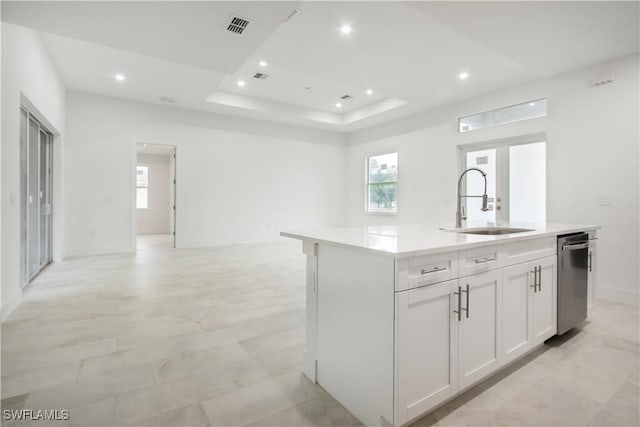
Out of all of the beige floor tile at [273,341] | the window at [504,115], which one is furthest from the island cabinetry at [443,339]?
the window at [504,115]

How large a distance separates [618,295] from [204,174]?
7078mm

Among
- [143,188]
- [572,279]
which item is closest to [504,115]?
[572,279]

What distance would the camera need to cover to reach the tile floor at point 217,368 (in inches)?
61.2

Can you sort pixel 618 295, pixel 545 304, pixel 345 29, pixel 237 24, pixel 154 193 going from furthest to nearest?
pixel 154 193 < pixel 618 295 < pixel 345 29 < pixel 237 24 < pixel 545 304

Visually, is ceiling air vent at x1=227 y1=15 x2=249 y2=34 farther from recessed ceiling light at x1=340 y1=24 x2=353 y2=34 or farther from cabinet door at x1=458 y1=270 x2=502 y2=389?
cabinet door at x1=458 y1=270 x2=502 y2=389

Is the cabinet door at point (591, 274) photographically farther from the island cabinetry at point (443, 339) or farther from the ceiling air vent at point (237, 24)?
the ceiling air vent at point (237, 24)

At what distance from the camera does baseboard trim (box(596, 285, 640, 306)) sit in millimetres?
3582

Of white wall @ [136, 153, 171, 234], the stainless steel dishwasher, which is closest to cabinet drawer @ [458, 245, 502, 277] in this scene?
the stainless steel dishwasher

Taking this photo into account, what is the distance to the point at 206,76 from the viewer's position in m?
4.98

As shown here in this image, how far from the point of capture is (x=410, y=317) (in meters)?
1.38

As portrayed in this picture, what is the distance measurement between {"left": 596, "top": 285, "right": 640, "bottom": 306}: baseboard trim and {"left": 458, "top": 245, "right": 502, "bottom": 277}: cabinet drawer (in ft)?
10.2

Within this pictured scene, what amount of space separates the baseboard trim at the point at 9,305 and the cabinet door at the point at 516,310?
3792mm

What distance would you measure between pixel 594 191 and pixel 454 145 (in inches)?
98.9

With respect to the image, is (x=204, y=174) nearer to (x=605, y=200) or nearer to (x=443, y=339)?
(x=443, y=339)
